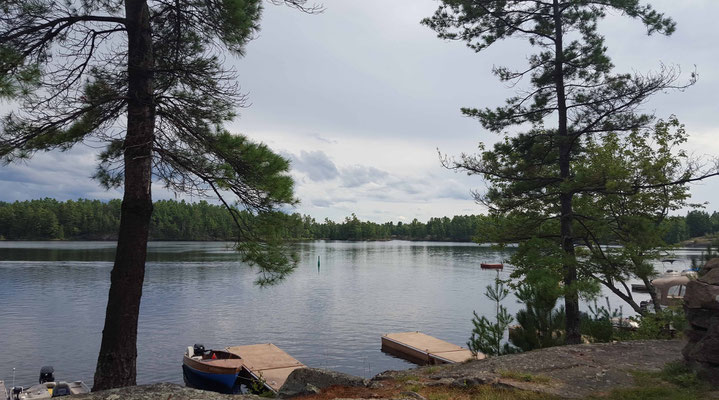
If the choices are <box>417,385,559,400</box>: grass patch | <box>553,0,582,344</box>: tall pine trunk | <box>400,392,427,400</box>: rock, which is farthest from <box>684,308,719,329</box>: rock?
<box>400,392,427,400</box>: rock

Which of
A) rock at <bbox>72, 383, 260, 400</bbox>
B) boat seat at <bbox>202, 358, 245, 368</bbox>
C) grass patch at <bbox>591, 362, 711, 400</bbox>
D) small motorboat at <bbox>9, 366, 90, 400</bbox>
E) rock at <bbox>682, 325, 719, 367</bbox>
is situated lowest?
small motorboat at <bbox>9, 366, 90, 400</bbox>

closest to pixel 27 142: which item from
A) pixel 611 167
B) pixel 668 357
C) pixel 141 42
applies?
pixel 141 42

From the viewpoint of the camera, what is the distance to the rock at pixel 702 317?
25.9 ft

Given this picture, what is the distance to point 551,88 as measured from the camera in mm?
15859

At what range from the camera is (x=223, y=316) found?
32406 mm

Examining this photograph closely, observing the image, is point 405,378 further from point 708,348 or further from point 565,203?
point 565,203

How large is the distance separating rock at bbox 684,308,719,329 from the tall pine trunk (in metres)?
4.59

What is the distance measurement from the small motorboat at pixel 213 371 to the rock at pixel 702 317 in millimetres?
14721

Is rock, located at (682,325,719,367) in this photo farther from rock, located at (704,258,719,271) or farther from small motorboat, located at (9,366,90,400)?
small motorboat, located at (9,366,90,400)

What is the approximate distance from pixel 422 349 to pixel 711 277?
14.9 metres

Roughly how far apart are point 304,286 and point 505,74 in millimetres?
36259

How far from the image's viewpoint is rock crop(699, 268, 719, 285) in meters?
8.16

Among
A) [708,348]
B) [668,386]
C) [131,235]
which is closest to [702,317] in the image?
[708,348]

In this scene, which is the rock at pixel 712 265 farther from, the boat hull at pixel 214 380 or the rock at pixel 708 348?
the boat hull at pixel 214 380
